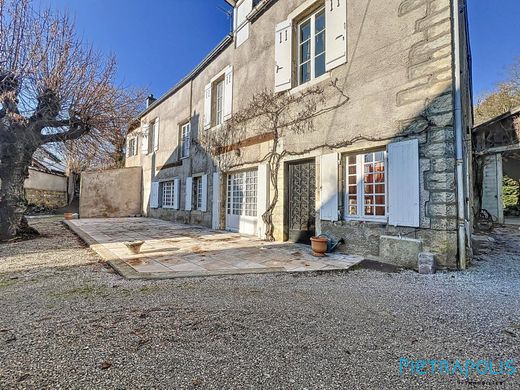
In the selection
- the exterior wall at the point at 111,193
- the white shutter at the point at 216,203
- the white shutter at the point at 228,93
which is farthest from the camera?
the exterior wall at the point at 111,193

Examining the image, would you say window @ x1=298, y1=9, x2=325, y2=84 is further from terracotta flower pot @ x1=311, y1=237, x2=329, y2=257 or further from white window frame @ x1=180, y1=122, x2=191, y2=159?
white window frame @ x1=180, y1=122, x2=191, y2=159

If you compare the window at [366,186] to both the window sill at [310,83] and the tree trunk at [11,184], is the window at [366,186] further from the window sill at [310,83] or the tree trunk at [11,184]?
the tree trunk at [11,184]

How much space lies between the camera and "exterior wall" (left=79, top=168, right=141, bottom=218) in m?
12.3

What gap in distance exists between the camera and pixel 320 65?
5676mm

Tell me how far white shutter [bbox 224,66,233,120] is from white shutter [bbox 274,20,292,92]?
6.90ft

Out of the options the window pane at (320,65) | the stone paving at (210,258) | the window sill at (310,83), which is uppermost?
the window pane at (320,65)

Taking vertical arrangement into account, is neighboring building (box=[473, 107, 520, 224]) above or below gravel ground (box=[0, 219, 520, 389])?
above

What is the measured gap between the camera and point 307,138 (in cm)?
564

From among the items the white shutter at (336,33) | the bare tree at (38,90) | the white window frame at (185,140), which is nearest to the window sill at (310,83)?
the white shutter at (336,33)

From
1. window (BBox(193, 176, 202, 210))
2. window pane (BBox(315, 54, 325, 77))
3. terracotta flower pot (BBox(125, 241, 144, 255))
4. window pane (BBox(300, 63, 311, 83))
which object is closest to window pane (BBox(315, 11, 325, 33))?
window pane (BBox(315, 54, 325, 77))

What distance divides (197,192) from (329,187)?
6.17 metres

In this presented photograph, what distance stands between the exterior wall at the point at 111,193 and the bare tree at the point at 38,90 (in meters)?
6.39

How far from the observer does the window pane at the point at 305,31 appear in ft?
19.8

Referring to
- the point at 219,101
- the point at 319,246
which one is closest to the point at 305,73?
the point at 219,101
